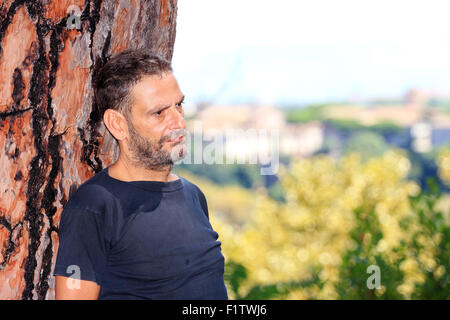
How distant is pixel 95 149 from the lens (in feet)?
7.91

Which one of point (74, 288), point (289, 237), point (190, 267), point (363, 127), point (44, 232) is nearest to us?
point (74, 288)

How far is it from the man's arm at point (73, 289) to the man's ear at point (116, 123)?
1.92 ft

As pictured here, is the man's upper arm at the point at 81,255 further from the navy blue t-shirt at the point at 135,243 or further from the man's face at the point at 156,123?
the man's face at the point at 156,123

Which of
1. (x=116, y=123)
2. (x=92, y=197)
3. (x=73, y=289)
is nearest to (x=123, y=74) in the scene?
(x=116, y=123)

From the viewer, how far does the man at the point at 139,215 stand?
1961 mm

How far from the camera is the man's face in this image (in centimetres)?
212

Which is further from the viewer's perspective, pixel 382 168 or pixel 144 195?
pixel 382 168

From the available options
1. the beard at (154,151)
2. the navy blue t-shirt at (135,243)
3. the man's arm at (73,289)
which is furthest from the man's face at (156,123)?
the man's arm at (73,289)

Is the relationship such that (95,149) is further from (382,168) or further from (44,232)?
(382,168)

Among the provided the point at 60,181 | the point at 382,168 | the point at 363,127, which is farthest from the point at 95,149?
the point at 363,127

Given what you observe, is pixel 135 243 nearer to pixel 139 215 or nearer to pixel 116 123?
pixel 139 215

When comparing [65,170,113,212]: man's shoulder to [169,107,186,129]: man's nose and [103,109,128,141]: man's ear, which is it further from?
[169,107,186,129]: man's nose
